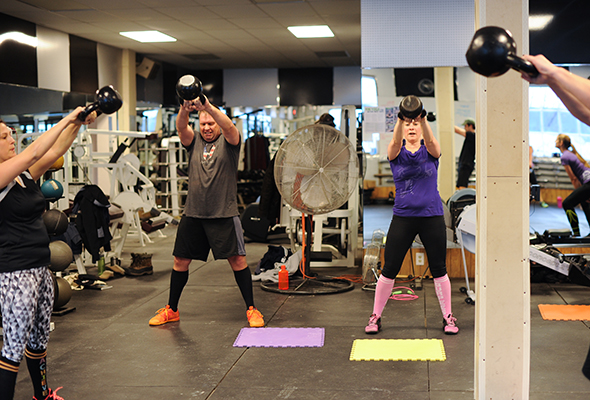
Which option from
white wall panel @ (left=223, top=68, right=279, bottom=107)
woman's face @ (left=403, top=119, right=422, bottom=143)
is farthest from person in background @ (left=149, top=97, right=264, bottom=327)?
white wall panel @ (left=223, top=68, right=279, bottom=107)

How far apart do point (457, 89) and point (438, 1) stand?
86cm

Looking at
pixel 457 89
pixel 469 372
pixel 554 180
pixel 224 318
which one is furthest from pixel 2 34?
pixel 554 180

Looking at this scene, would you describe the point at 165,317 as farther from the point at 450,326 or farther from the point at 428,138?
the point at 428,138

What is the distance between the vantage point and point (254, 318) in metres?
4.16

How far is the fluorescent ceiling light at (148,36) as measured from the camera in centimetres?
852

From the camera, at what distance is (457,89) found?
5.64 meters

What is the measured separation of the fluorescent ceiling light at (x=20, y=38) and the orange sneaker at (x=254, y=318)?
5143 millimetres

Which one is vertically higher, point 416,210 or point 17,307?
point 416,210

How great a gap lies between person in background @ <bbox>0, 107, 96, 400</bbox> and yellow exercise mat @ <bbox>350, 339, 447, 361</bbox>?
1.78 meters

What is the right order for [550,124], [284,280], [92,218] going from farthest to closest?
1. [550,124]
2. [92,218]
3. [284,280]

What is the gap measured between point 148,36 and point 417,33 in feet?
15.6

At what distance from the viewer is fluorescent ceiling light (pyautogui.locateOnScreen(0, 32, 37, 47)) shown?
7.12m

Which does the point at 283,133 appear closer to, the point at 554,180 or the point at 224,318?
the point at 554,180

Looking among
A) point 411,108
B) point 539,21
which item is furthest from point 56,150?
point 539,21
